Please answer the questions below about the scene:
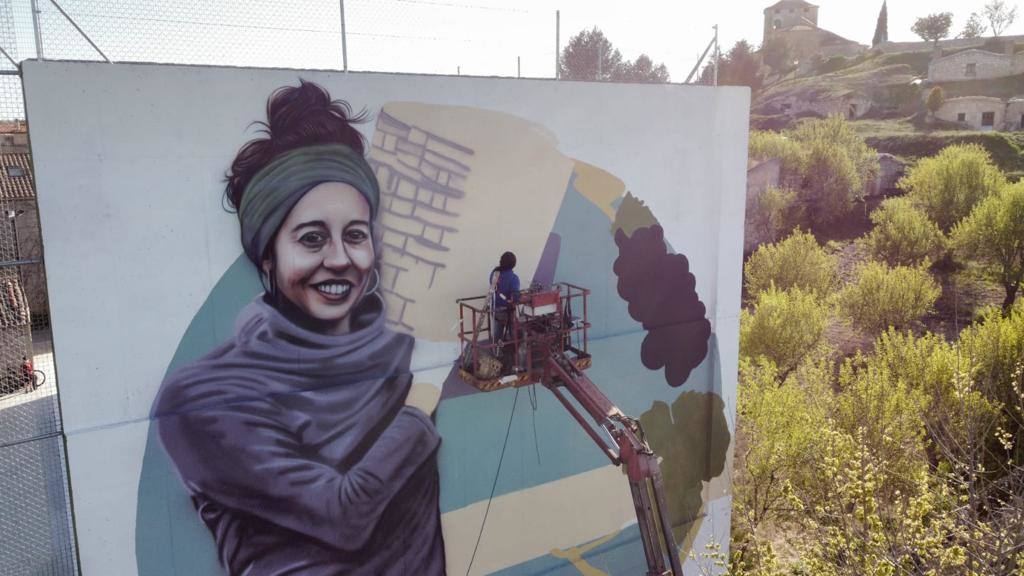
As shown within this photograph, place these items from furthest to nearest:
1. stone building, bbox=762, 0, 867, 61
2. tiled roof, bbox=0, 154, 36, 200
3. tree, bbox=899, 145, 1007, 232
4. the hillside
→ stone building, bbox=762, 0, 867, 61 → the hillside → tree, bbox=899, 145, 1007, 232 → tiled roof, bbox=0, 154, 36, 200

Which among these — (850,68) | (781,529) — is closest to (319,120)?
(781,529)

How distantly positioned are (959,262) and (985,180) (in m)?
5.82

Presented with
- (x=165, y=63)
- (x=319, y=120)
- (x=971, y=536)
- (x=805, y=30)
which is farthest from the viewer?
(x=805, y=30)

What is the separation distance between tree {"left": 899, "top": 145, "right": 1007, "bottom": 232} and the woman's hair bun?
39304mm

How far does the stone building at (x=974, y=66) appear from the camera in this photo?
64000 millimetres

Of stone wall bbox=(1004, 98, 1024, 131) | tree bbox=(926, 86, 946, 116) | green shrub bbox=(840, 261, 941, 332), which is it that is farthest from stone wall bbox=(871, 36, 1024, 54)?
green shrub bbox=(840, 261, 941, 332)

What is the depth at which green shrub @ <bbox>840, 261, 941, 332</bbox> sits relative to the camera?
91.5ft

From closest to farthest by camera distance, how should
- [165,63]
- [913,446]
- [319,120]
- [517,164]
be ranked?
[165,63]
[319,120]
[517,164]
[913,446]

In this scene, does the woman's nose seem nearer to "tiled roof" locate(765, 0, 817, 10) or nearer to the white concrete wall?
the white concrete wall

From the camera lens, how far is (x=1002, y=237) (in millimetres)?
31172

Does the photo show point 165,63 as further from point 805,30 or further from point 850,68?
point 805,30

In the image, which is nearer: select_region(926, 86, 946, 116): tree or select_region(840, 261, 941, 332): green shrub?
select_region(840, 261, 941, 332): green shrub

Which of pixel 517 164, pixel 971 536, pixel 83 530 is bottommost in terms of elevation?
pixel 971 536

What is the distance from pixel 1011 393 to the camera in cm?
1967
